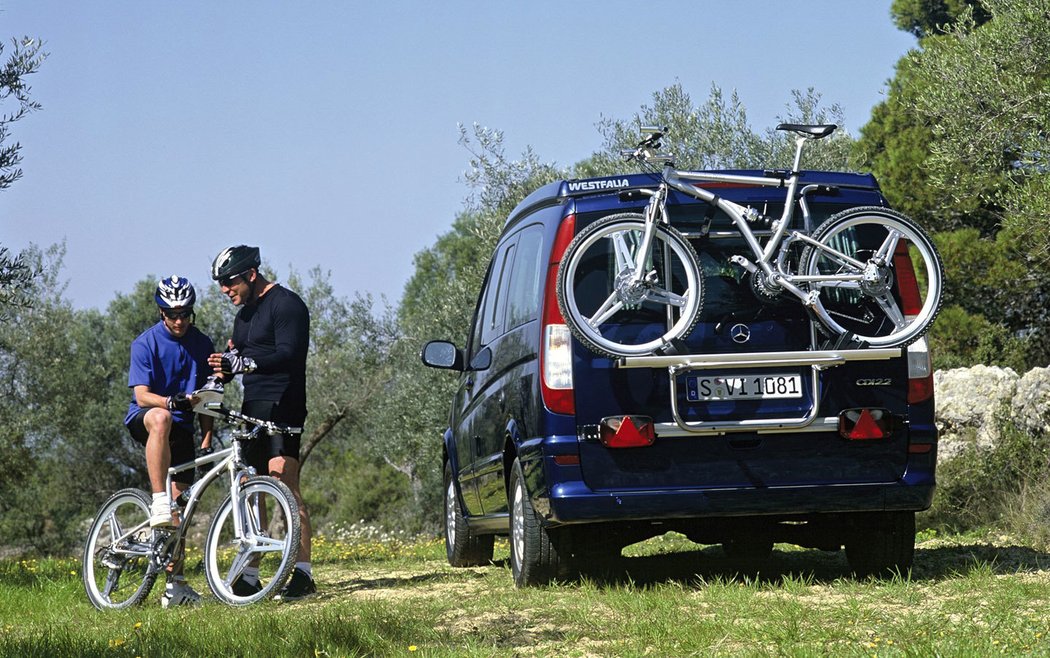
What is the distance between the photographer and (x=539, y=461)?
6.34 m

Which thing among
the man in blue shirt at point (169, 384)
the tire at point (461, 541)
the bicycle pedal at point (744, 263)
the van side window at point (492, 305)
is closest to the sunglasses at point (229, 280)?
the man in blue shirt at point (169, 384)

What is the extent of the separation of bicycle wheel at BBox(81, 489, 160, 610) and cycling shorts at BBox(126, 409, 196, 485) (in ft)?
0.94

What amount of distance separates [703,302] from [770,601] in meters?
1.46

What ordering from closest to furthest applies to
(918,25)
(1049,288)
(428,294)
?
(1049,288)
(428,294)
(918,25)

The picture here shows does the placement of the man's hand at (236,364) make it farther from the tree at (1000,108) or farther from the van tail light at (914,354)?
the tree at (1000,108)

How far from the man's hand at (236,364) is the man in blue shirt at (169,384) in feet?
0.88

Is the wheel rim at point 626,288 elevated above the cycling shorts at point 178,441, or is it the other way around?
the wheel rim at point 626,288

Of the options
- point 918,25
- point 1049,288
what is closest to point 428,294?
point 1049,288

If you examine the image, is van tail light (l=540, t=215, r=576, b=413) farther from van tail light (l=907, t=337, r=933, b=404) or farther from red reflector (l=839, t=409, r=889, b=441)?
van tail light (l=907, t=337, r=933, b=404)

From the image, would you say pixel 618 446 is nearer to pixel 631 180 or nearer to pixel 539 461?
pixel 539 461

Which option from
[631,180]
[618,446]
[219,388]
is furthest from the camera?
[219,388]

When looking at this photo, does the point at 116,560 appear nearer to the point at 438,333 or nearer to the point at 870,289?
the point at 870,289

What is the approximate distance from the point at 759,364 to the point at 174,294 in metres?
3.49

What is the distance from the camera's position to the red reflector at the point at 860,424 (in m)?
6.27
